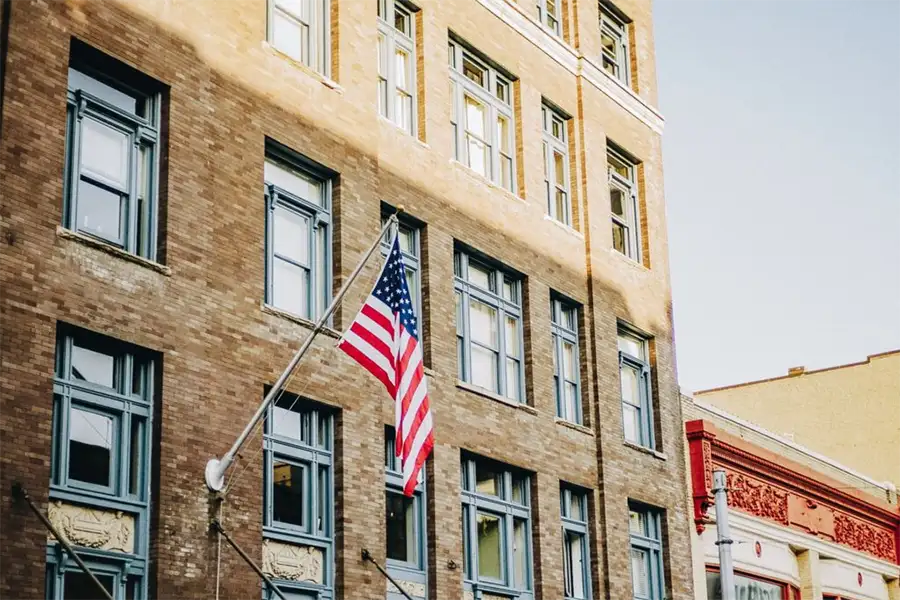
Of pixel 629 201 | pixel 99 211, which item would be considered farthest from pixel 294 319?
pixel 629 201

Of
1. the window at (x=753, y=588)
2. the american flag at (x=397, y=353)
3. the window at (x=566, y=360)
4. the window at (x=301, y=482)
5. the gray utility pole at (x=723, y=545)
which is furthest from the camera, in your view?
the window at (x=753, y=588)

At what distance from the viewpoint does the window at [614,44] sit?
3678cm

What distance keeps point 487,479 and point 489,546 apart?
4.00 ft

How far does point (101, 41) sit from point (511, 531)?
12258 millimetres

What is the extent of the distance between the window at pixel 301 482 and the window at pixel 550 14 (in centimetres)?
1286

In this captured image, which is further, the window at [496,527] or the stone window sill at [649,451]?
the stone window sill at [649,451]

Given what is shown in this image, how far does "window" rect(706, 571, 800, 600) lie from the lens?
116ft

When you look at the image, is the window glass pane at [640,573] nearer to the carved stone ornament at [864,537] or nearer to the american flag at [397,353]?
the carved stone ornament at [864,537]

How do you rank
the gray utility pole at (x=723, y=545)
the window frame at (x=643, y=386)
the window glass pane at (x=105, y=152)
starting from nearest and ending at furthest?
the window glass pane at (x=105, y=152) → the gray utility pole at (x=723, y=545) → the window frame at (x=643, y=386)

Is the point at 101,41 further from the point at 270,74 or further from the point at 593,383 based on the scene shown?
the point at 593,383

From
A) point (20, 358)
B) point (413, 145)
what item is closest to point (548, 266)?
point (413, 145)

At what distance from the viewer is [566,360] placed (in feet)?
106

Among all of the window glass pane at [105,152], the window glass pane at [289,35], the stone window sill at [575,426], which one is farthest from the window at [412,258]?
the window glass pane at [105,152]

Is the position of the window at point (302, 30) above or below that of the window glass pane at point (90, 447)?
above
